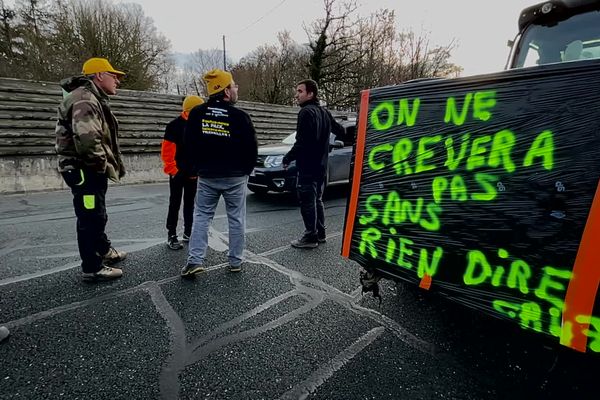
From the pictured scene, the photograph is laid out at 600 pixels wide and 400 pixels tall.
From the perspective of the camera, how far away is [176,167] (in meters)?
3.77

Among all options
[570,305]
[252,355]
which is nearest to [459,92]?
[570,305]

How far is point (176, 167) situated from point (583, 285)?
3.69 metres

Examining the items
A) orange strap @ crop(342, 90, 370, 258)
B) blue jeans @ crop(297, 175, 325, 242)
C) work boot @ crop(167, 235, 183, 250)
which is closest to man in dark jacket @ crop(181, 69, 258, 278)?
work boot @ crop(167, 235, 183, 250)

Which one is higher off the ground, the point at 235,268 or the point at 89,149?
the point at 89,149

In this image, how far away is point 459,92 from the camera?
161 cm

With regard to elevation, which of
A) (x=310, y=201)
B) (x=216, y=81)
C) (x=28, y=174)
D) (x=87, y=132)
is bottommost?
(x=28, y=174)

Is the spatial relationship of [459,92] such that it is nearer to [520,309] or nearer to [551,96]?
[551,96]

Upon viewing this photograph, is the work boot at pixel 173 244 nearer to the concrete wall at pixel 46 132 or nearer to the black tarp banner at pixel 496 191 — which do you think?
the black tarp banner at pixel 496 191

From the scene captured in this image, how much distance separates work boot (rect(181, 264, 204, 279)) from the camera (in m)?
3.09

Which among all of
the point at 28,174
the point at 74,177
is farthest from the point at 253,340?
the point at 28,174

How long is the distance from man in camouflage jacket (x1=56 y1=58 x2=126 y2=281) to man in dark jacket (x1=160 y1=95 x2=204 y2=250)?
28.9 inches

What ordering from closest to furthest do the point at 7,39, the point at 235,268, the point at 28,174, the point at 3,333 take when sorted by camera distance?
1. the point at 3,333
2. the point at 235,268
3. the point at 28,174
4. the point at 7,39

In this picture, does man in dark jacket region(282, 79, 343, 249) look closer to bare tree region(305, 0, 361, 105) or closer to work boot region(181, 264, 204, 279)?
work boot region(181, 264, 204, 279)

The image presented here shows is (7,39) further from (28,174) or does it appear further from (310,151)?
(310,151)
